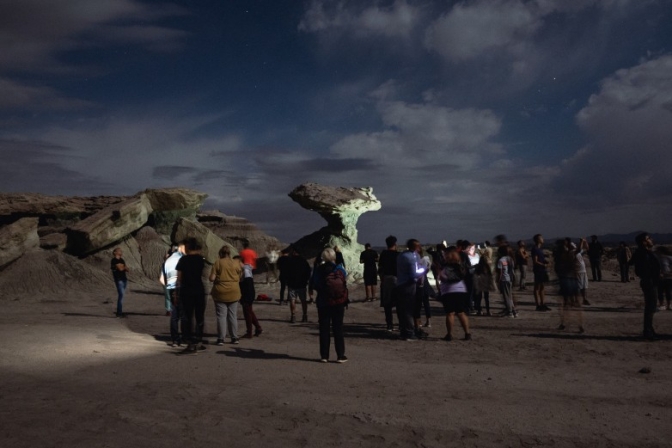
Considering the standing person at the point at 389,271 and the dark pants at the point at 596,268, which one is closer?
the standing person at the point at 389,271

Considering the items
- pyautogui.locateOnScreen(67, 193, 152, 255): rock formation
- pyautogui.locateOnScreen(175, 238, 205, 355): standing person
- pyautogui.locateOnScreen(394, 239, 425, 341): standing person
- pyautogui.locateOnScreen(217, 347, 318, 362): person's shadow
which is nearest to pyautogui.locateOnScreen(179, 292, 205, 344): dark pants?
pyautogui.locateOnScreen(175, 238, 205, 355): standing person

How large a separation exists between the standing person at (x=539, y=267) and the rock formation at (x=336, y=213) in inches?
417

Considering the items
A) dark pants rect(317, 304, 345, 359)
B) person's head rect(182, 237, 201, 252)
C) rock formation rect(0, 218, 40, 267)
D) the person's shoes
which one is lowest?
the person's shoes

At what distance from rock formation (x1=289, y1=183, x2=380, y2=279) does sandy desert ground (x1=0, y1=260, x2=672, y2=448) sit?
42.6ft

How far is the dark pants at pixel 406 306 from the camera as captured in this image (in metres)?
10.2

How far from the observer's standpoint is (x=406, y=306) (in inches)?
408

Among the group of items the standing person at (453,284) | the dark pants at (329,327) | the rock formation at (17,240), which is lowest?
the dark pants at (329,327)

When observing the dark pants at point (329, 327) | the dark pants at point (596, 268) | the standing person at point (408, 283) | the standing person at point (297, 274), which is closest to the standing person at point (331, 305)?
the dark pants at point (329, 327)

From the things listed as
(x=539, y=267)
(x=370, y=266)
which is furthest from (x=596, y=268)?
(x=370, y=266)

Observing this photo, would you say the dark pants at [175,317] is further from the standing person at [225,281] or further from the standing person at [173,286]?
the standing person at [225,281]

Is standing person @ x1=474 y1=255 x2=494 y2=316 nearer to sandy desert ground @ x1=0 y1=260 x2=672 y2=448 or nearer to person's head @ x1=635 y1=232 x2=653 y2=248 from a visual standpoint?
sandy desert ground @ x1=0 y1=260 x2=672 y2=448

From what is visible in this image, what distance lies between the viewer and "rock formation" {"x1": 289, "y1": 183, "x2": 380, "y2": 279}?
24.4 m

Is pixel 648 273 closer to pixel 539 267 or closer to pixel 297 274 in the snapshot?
pixel 539 267

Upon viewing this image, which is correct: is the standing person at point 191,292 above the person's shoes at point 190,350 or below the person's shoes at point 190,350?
above
